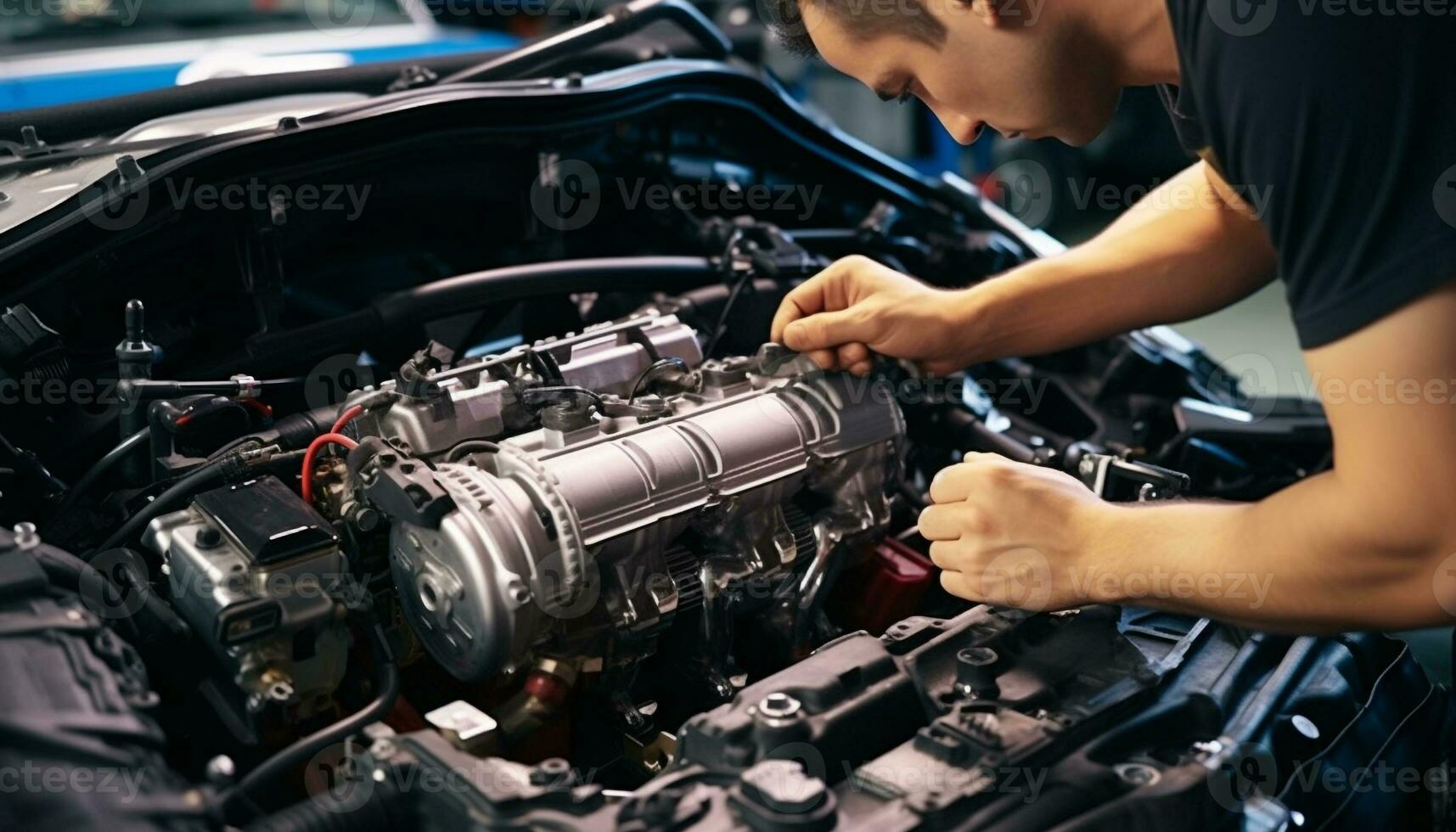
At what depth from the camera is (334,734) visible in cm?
145

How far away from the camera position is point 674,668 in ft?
6.02

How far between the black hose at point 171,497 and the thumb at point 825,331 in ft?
2.62

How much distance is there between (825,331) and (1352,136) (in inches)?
34.9

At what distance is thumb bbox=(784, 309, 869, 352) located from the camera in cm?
192

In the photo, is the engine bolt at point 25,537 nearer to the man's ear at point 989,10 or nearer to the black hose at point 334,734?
the black hose at point 334,734

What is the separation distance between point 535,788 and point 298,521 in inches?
17.8

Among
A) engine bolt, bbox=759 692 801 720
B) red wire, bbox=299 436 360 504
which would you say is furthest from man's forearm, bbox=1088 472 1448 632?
red wire, bbox=299 436 360 504

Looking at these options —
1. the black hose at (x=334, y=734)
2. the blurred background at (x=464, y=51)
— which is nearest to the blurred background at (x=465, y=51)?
the blurred background at (x=464, y=51)

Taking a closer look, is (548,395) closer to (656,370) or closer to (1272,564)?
(656,370)

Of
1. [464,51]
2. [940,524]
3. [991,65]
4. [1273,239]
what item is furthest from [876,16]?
[464,51]

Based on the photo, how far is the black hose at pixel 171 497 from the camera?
1.62 metres

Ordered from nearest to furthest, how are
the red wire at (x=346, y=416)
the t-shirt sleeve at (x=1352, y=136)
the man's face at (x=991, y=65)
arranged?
the t-shirt sleeve at (x=1352, y=136), the man's face at (x=991, y=65), the red wire at (x=346, y=416)

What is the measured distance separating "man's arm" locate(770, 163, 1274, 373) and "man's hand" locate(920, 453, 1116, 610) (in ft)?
1.29

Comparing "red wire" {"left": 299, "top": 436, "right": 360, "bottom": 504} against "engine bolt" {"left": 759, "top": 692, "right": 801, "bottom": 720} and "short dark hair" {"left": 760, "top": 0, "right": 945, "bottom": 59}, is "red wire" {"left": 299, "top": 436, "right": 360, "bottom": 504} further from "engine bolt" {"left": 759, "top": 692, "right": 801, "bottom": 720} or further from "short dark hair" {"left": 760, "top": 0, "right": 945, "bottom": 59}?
"short dark hair" {"left": 760, "top": 0, "right": 945, "bottom": 59}
